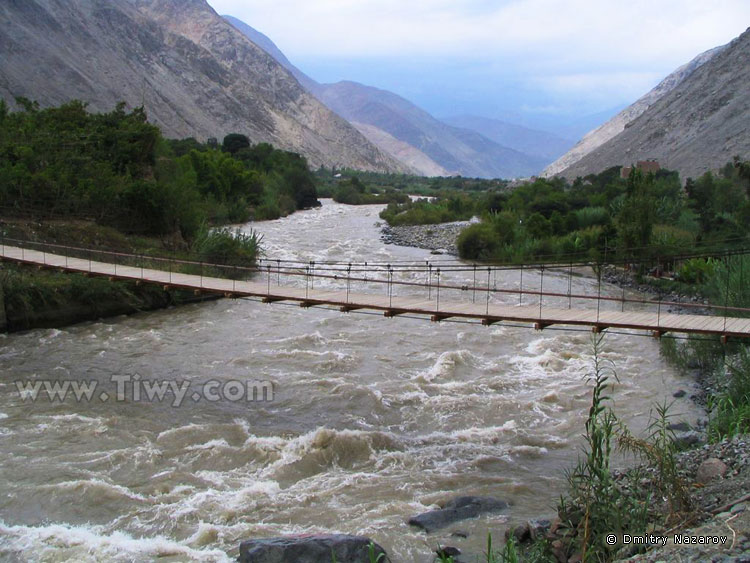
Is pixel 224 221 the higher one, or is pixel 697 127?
pixel 697 127

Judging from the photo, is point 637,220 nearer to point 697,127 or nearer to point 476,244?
point 476,244

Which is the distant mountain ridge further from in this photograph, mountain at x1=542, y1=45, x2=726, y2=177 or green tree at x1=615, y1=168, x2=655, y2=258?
mountain at x1=542, y1=45, x2=726, y2=177

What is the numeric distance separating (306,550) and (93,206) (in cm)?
1482

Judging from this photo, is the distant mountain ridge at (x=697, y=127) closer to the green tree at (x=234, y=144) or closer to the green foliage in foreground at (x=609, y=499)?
the green tree at (x=234, y=144)

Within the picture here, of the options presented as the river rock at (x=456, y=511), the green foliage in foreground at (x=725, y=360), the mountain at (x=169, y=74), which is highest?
the mountain at (x=169, y=74)

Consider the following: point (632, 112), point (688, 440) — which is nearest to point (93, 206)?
point (688, 440)

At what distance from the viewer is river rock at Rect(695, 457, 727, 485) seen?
5496 mm

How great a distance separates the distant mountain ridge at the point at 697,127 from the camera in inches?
1391

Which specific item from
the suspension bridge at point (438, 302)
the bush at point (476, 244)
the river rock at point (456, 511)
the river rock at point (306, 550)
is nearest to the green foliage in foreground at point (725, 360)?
the suspension bridge at point (438, 302)

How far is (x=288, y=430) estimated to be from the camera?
26.7 ft

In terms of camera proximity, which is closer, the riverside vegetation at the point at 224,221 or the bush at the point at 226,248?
the riverside vegetation at the point at 224,221

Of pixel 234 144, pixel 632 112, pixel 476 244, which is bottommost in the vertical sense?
pixel 476 244

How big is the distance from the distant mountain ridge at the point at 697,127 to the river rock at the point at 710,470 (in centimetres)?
3068

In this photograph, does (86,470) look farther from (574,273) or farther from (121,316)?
(574,273)
